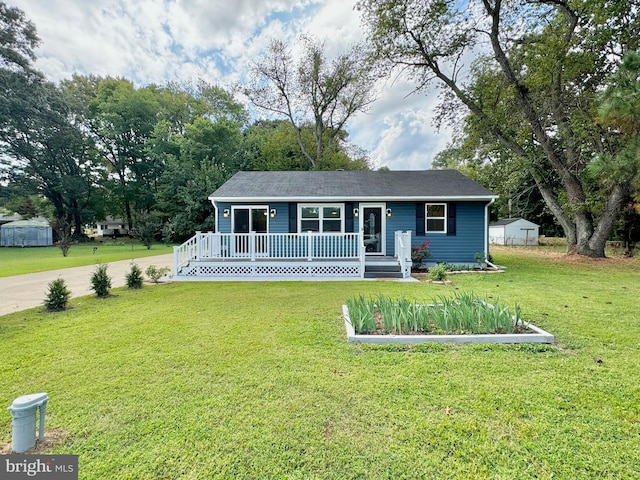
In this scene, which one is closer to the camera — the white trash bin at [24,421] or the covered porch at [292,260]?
the white trash bin at [24,421]

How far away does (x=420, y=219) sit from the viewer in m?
11.1

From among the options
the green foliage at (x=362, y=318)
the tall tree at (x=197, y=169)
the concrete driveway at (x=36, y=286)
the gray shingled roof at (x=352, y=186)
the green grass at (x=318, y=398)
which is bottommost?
the green grass at (x=318, y=398)

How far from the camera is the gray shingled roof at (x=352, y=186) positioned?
10.8 m

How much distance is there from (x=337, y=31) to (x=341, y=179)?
11755 mm

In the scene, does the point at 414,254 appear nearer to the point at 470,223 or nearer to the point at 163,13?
the point at 470,223

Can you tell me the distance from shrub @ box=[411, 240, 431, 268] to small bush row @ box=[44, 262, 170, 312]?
8073mm

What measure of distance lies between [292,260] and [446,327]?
6.27 m

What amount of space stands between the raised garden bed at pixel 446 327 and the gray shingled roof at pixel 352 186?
6.94 m

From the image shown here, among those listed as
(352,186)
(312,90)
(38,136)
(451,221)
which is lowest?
(451,221)

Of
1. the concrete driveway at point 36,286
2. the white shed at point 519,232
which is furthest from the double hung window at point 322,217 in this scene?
the white shed at point 519,232

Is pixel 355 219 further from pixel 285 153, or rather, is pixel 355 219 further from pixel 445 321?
pixel 285 153

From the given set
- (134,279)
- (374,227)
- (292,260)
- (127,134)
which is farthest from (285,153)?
(134,279)

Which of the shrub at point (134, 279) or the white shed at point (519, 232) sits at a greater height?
the white shed at point (519, 232)

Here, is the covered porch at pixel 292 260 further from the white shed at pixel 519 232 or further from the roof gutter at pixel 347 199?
the white shed at pixel 519 232
